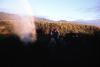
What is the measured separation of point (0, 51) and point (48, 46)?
4.05 metres

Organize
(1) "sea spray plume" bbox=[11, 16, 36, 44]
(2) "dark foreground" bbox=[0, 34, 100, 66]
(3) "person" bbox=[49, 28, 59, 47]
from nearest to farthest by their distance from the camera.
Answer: (2) "dark foreground" bbox=[0, 34, 100, 66]
(3) "person" bbox=[49, 28, 59, 47]
(1) "sea spray plume" bbox=[11, 16, 36, 44]

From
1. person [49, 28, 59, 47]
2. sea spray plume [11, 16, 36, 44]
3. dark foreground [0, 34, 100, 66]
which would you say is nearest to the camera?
dark foreground [0, 34, 100, 66]

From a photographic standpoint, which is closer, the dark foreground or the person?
the dark foreground

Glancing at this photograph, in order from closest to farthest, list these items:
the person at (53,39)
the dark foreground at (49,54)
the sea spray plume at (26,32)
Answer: the dark foreground at (49,54) < the person at (53,39) < the sea spray plume at (26,32)

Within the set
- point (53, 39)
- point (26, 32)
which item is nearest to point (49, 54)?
point (53, 39)

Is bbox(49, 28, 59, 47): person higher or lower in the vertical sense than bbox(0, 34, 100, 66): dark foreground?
higher

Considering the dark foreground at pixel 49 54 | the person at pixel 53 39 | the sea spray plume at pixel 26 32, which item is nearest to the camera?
the dark foreground at pixel 49 54

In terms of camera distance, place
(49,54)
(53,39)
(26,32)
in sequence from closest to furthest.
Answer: (49,54) < (53,39) < (26,32)

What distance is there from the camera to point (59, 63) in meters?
12.4

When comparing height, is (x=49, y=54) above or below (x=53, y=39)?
below

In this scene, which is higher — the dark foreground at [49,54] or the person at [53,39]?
the person at [53,39]

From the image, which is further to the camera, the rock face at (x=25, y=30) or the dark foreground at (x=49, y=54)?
the rock face at (x=25, y=30)

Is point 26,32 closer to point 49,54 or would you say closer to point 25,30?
point 25,30

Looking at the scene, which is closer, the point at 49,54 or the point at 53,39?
the point at 49,54
